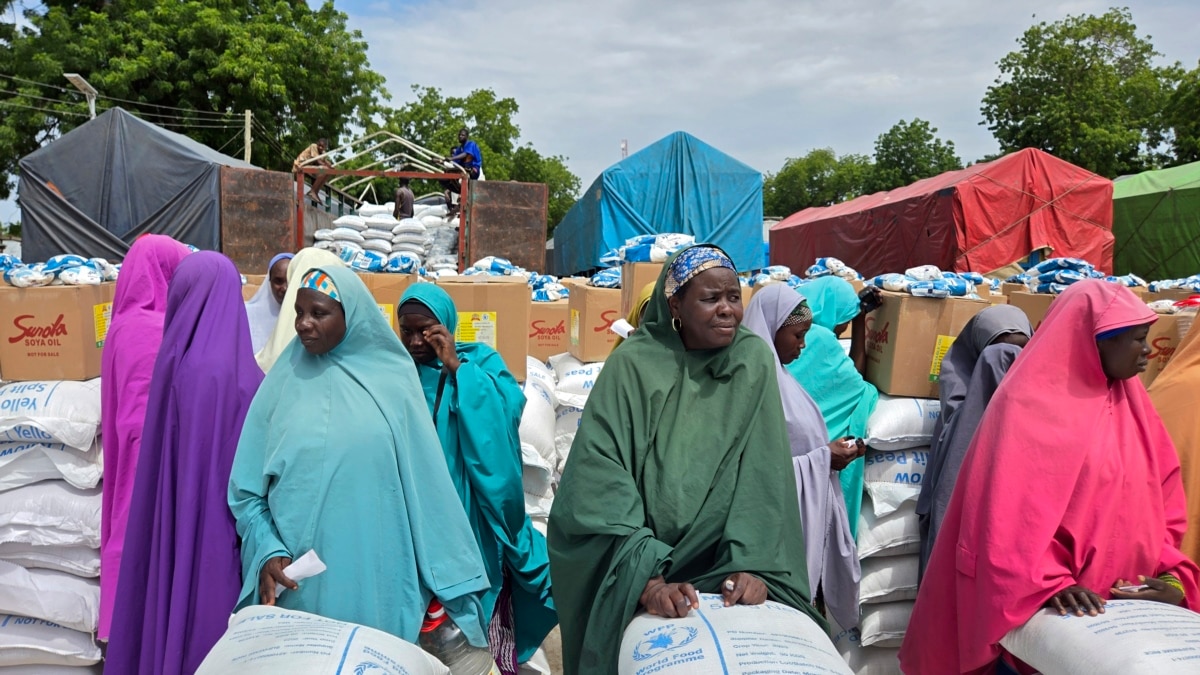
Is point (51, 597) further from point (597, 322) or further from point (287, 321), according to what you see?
point (597, 322)

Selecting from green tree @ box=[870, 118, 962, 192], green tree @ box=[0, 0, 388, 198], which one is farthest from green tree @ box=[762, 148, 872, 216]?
green tree @ box=[0, 0, 388, 198]

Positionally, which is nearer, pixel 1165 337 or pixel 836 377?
pixel 836 377

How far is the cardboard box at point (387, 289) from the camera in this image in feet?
12.2

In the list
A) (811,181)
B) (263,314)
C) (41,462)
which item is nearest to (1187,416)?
(263,314)

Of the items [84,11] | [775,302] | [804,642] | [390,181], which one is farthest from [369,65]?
[804,642]

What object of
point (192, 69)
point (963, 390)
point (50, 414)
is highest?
point (192, 69)

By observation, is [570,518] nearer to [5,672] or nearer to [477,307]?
[477,307]

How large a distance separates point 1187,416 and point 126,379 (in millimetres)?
3641

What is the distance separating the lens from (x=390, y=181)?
863 inches

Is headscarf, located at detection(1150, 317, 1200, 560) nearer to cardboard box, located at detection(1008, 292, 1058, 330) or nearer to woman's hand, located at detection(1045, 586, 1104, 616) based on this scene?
woman's hand, located at detection(1045, 586, 1104, 616)

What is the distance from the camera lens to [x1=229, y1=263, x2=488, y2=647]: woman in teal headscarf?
2041 mm

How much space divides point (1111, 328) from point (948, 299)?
1277mm

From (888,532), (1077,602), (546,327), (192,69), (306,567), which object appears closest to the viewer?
(306,567)

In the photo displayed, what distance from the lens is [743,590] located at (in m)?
1.68
